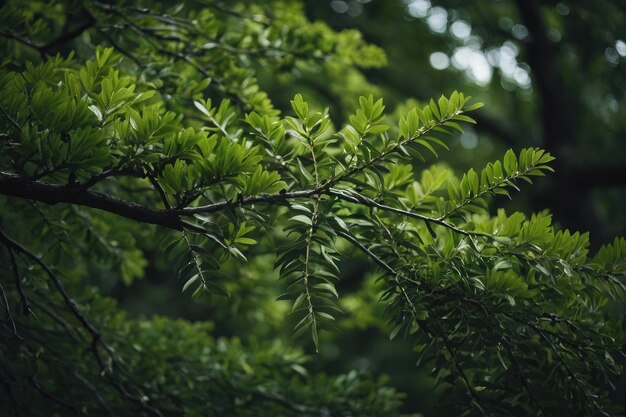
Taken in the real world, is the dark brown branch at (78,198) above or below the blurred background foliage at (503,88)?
above

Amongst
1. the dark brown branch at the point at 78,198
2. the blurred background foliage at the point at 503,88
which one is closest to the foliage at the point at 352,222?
the dark brown branch at the point at 78,198

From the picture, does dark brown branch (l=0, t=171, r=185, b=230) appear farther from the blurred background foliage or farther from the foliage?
the blurred background foliage

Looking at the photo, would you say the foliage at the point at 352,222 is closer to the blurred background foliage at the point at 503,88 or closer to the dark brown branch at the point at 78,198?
the dark brown branch at the point at 78,198

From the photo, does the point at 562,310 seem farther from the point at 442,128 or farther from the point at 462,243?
the point at 442,128

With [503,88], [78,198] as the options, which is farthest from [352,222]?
[503,88]

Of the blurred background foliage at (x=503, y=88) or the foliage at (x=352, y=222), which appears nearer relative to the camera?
the foliage at (x=352, y=222)

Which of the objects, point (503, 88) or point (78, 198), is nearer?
point (78, 198)

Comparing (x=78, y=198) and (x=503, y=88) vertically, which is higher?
(x=78, y=198)

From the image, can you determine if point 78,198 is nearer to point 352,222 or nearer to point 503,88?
point 352,222

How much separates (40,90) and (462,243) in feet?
3.74

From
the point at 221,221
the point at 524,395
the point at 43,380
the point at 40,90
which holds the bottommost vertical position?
the point at 43,380

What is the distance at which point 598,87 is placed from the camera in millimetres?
6738

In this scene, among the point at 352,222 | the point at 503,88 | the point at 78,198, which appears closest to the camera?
the point at 78,198

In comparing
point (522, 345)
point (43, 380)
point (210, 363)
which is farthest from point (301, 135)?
point (210, 363)
